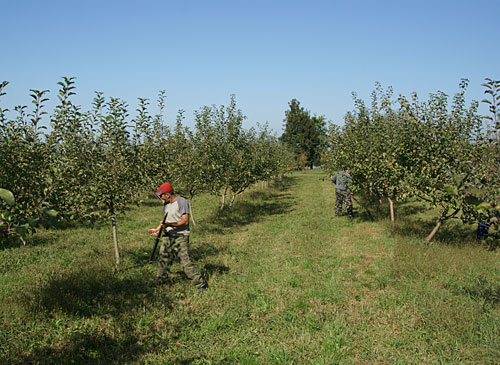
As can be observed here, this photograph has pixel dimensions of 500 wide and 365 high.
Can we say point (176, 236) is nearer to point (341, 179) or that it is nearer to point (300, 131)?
point (341, 179)

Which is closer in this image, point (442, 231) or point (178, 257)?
point (178, 257)

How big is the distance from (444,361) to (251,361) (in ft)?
9.32

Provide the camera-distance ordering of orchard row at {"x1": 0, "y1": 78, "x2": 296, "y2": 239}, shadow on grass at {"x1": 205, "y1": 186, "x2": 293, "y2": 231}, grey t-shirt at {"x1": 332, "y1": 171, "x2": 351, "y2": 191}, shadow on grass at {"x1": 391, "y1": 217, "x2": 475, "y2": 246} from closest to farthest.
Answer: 1. orchard row at {"x1": 0, "y1": 78, "x2": 296, "y2": 239}
2. shadow on grass at {"x1": 391, "y1": 217, "x2": 475, "y2": 246}
3. grey t-shirt at {"x1": 332, "y1": 171, "x2": 351, "y2": 191}
4. shadow on grass at {"x1": 205, "y1": 186, "x2": 293, "y2": 231}

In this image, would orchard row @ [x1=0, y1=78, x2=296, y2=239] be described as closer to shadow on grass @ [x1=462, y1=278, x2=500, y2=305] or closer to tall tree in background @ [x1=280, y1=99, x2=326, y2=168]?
shadow on grass @ [x1=462, y1=278, x2=500, y2=305]

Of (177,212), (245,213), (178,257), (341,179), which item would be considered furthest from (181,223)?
(245,213)

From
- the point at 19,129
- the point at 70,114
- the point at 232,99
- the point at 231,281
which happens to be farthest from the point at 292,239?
the point at 19,129

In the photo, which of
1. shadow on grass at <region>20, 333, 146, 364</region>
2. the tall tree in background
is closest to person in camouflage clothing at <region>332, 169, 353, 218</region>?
shadow on grass at <region>20, 333, 146, 364</region>

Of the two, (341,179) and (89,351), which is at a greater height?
(341,179)

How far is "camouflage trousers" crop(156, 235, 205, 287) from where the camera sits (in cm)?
785

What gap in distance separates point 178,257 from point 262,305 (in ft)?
7.19

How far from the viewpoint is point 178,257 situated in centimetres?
793

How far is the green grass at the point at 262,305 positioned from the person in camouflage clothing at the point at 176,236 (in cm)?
42

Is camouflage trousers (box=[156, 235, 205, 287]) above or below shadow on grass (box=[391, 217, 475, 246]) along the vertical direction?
above

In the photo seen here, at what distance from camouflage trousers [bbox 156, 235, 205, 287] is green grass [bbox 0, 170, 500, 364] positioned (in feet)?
1.04
